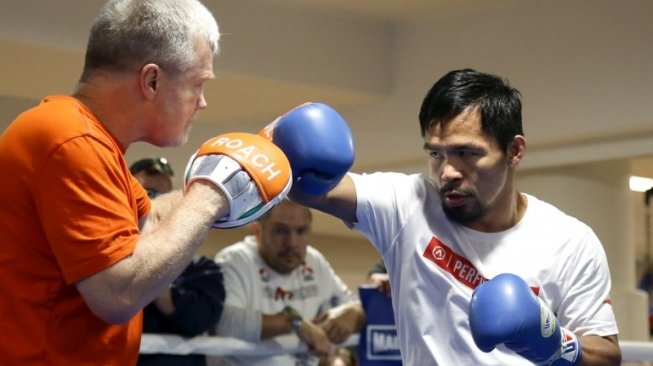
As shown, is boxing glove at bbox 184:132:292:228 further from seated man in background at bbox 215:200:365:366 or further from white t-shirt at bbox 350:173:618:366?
seated man in background at bbox 215:200:365:366

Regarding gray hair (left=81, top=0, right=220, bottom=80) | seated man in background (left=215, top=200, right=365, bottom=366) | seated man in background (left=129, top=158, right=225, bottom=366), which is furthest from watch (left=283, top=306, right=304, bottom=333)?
gray hair (left=81, top=0, right=220, bottom=80)

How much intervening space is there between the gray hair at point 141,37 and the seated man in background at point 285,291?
184cm

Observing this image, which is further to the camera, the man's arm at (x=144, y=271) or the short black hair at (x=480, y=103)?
the short black hair at (x=480, y=103)

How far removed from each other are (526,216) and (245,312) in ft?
4.29

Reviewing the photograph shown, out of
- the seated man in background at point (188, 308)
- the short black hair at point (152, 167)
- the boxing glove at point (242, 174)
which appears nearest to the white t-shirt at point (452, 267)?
the boxing glove at point (242, 174)

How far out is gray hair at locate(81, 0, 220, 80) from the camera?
5.14ft

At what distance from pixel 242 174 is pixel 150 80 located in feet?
0.68

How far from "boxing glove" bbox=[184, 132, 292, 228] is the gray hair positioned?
5.7 inches

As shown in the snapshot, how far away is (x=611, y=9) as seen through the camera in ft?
16.3

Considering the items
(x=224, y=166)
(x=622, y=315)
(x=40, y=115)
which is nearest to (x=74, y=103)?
(x=40, y=115)

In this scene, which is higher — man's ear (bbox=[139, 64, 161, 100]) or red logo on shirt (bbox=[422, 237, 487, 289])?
man's ear (bbox=[139, 64, 161, 100])

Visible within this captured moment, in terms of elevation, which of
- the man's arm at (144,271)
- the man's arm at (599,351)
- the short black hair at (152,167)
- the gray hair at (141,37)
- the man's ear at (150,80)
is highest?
the gray hair at (141,37)

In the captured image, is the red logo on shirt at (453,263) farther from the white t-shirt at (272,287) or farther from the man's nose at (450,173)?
the white t-shirt at (272,287)

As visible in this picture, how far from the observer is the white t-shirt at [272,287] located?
345 centimetres
